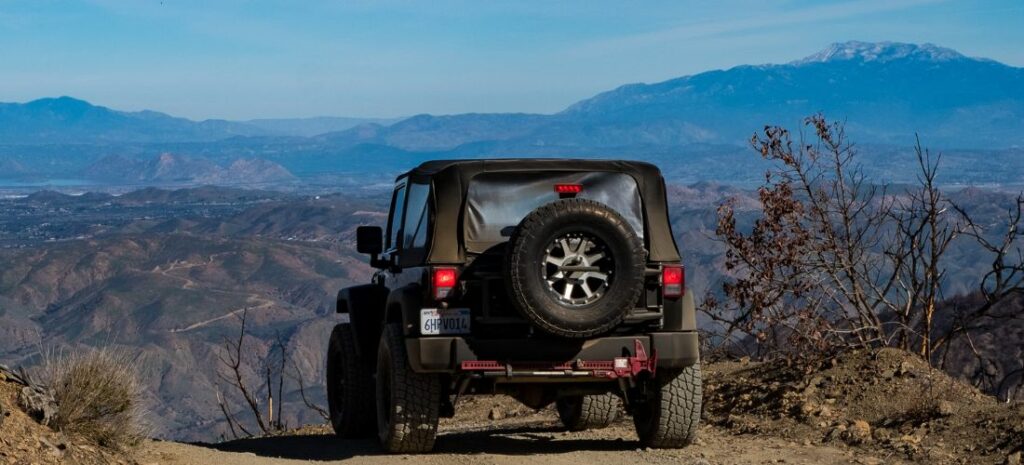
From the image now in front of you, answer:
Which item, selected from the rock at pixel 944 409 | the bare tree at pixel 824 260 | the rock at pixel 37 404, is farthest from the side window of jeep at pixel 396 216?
the rock at pixel 944 409

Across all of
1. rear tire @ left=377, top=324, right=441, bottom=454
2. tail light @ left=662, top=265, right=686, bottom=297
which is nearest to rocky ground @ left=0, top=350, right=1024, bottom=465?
rear tire @ left=377, top=324, right=441, bottom=454

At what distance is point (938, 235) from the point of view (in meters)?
12.6

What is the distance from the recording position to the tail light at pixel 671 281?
899cm

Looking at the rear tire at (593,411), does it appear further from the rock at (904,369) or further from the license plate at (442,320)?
the license plate at (442,320)

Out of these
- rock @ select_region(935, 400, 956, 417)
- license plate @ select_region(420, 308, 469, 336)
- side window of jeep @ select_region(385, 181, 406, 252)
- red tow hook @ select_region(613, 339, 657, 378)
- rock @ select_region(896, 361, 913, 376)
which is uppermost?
side window of jeep @ select_region(385, 181, 406, 252)

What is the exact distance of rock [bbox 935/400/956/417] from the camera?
1009cm

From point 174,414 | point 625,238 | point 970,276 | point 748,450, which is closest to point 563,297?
point 625,238

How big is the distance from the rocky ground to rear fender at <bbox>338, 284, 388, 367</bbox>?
690 mm

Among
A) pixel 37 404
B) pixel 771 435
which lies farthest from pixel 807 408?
pixel 37 404

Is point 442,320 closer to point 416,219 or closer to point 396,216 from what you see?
point 416,219

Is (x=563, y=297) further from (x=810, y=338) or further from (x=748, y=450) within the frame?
(x=810, y=338)

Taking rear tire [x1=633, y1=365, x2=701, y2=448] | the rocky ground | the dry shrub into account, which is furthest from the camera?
rear tire [x1=633, y1=365, x2=701, y2=448]

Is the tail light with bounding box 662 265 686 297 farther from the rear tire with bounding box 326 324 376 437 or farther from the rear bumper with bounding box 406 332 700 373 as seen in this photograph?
the rear tire with bounding box 326 324 376 437

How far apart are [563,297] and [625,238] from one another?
52 centimetres
